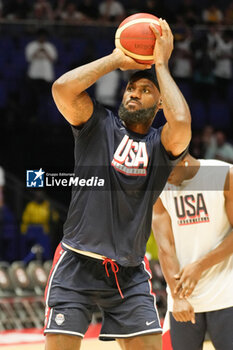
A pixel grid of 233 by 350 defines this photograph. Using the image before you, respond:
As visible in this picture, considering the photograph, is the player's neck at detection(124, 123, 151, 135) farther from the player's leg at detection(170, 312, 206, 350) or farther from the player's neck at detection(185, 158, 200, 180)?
the player's leg at detection(170, 312, 206, 350)

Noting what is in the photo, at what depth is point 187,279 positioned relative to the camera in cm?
438

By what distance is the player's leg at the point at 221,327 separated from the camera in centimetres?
438

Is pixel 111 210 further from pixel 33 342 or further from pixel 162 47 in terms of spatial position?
pixel 33 342

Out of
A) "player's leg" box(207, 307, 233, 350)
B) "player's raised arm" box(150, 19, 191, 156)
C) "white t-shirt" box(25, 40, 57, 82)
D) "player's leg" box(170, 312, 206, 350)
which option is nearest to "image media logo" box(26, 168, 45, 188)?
"player's raised arm" box(150, 19, 191, 156)

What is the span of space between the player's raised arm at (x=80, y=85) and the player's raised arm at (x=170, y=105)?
0.60ft

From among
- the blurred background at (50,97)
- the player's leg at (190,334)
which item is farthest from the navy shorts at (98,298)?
the blurred background at (50,97)

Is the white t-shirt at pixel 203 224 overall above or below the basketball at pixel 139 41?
below

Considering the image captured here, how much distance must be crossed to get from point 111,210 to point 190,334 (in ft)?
3.84

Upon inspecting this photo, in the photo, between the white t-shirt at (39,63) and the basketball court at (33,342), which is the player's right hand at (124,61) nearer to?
the basketball court at (33,342)

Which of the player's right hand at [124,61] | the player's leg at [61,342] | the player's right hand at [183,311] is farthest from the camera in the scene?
the player's right hand at [183,311]

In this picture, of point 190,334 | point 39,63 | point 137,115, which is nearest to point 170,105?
point 137,115

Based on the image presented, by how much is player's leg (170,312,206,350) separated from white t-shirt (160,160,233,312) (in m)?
0.09

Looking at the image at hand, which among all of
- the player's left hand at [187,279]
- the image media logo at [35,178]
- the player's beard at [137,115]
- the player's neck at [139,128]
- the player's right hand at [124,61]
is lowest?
the player's left hand at [187,279]

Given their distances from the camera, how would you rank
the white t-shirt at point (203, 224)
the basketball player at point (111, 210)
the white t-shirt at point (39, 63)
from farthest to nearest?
the white t-shirt at point (39, 63), the white t-shirt at point (203, 224), the basketball player at point (111, 210)
